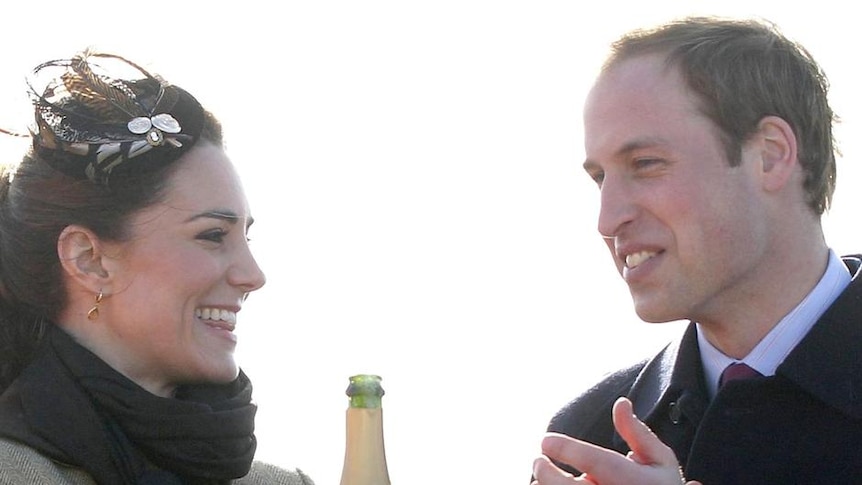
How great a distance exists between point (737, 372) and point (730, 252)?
0.36 metres

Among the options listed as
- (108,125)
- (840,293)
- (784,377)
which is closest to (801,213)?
(840,293)

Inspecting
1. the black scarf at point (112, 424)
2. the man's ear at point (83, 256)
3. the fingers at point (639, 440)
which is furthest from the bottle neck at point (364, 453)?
the fingers at point (639, 440)

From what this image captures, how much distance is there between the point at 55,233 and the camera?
4668 mm

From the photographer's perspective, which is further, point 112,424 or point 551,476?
point 112,424

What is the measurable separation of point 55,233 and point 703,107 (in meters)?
2.24

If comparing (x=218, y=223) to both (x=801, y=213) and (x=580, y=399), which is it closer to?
(x=580, y=399)

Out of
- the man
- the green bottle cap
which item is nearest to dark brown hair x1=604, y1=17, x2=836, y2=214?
the man

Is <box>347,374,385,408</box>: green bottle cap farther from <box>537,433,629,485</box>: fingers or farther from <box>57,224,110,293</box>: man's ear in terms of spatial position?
<box>537,433,629,485</box>: fingers

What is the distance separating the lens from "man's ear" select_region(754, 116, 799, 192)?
4.01 meters

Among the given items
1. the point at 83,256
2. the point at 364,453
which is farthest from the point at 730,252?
the point at 83,256

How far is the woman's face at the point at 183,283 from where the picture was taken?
4582mm

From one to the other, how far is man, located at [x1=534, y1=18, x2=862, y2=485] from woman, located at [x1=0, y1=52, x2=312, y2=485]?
1357 millimetres

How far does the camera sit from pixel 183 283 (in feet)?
15.0

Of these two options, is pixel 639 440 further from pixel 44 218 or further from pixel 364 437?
pixel 44 218
